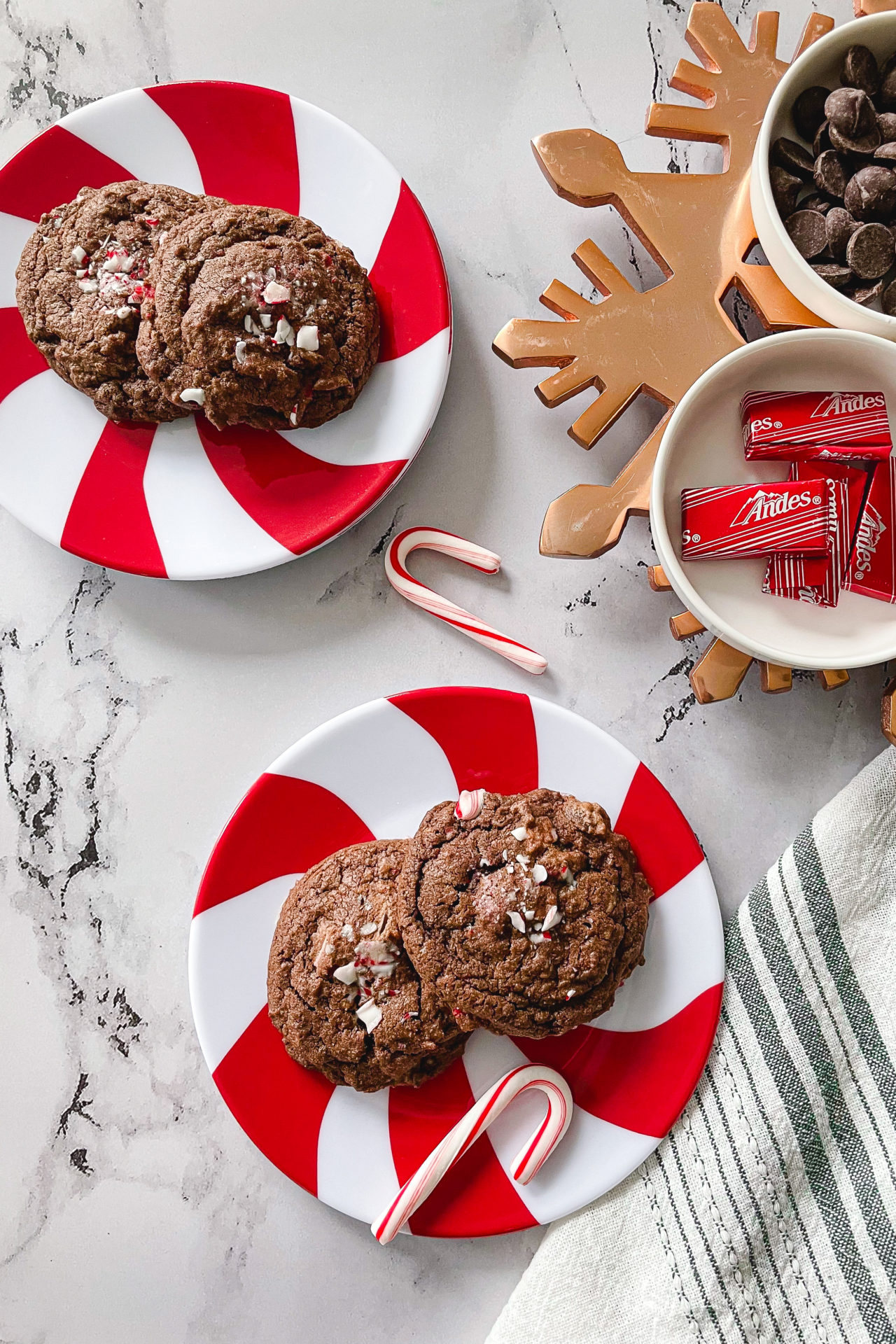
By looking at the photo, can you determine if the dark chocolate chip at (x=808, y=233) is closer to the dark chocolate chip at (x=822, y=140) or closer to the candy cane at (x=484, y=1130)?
the dark chocolate chip at (x=822, y=140)

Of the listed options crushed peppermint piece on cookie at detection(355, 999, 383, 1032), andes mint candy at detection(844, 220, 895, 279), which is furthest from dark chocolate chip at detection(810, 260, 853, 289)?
crushed peppermint piece on cookie at detection(355, 999, 383, 1032)

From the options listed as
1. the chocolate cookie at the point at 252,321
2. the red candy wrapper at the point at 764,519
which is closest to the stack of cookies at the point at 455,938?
the red candy wrapper at the point at 764,519

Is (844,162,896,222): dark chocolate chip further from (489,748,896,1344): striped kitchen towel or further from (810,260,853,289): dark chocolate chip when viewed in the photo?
(489,748,896,1344): striped kitchen towel

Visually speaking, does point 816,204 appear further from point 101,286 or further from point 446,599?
point 101,286

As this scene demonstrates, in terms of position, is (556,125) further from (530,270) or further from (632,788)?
(632,788)

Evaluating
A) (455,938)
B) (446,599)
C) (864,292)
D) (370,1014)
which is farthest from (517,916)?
(864,292)

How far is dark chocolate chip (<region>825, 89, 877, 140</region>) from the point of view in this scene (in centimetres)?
126

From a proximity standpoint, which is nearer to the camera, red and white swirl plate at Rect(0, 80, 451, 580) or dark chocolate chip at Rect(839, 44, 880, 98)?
dark chocolate chip at Rect(839, 44, 880, 98)

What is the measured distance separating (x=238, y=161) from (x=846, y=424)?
1.02 metres

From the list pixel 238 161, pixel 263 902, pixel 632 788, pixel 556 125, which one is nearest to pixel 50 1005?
pixel 263 902

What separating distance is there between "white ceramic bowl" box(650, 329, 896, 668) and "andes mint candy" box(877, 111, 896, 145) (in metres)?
0.29

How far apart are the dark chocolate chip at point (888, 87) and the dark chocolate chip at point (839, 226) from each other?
6.9 inches

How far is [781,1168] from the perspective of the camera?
1431 millimetres

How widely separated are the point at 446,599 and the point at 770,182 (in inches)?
29.6
